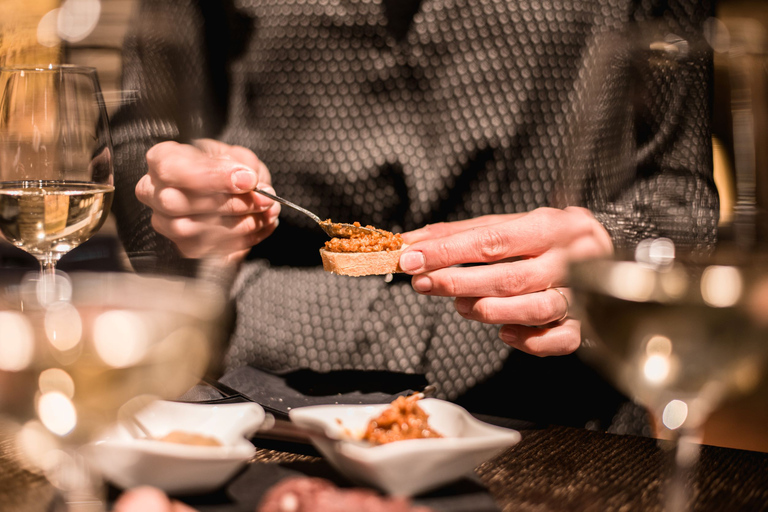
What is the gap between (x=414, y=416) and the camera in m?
0.72

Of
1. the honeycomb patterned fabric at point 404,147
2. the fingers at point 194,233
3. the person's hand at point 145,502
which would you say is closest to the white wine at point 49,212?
the fingers at point 194,233

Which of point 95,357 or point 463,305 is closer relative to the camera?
point 95,357

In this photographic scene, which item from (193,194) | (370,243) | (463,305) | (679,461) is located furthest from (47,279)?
(679,461)

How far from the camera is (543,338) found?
1101 millimetres

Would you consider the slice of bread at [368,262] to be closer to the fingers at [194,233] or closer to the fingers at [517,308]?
the fingers at [517,308]

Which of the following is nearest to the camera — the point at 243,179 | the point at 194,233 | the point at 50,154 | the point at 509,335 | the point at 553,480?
the point at 194,233

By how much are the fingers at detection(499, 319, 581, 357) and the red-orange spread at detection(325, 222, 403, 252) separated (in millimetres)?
259

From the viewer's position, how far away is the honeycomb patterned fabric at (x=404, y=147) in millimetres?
1345

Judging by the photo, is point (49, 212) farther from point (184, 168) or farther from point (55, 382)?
point (55, 382)

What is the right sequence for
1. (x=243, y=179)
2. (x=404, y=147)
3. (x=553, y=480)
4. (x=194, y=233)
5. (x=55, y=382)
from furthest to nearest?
(x=404, y=147)
(x=243, y=179)
(x=553, y=480)
(x=194, y=233)
(x=55, y=382)

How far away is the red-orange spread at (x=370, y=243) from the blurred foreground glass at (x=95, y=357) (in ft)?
2.02

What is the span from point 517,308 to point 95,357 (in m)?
0.77

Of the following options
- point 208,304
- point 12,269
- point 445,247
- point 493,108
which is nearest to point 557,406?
point 445,247

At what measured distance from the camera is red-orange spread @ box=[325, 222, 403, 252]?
3.62 feet
